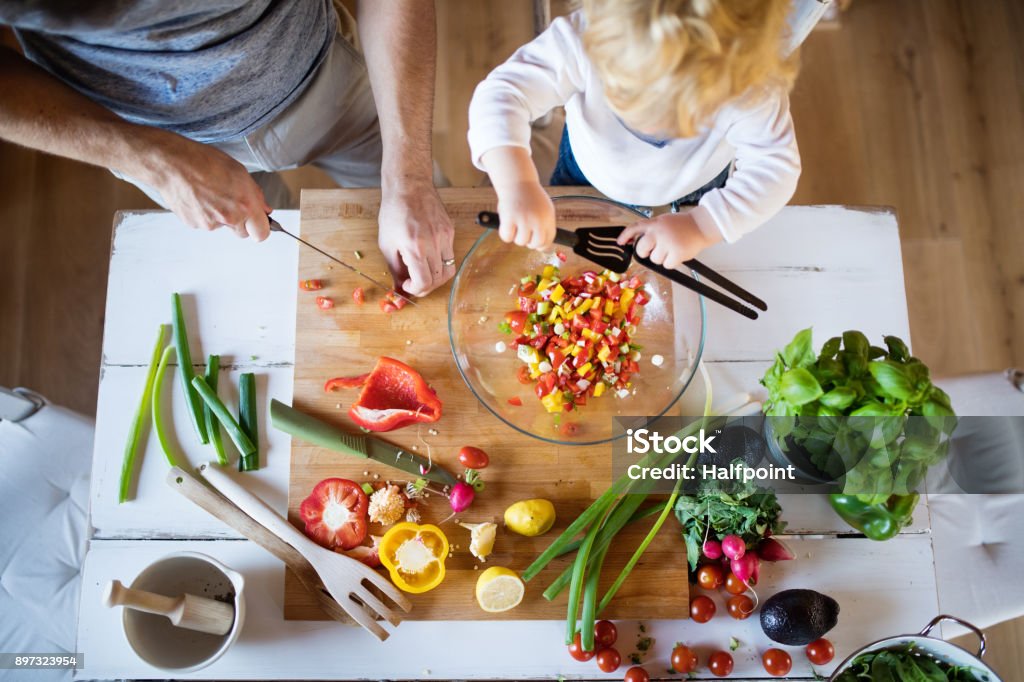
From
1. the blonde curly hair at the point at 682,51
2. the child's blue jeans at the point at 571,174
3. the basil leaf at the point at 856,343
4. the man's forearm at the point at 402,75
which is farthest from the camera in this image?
the child's blue jeans at the point at 571,174

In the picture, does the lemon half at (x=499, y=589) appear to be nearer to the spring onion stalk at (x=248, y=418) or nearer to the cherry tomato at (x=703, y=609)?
the cherry tomato at (x=703, y=609)

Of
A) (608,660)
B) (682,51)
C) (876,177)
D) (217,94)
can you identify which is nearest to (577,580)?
(608,660)

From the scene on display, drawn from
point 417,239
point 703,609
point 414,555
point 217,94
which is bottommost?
point 703,609

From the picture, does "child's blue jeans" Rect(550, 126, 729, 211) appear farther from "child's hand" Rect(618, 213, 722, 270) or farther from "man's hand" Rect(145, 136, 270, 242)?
"man's hand" Rect(145, 136, 270, 242)

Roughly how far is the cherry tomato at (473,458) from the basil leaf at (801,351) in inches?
21.4

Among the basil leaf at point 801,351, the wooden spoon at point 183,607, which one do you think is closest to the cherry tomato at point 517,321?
the basil leaf at point 801,351

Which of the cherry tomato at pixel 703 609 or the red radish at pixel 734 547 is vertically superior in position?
the red radish at pixel 734 547

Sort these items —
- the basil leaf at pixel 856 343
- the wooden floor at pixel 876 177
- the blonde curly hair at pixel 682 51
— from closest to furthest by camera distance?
the blonde curly hair at pixel 682 51, the basil leaf at pixel 856 343, the wooden floor at pixel 876 177

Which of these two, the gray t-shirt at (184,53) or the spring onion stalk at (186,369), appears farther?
the spring onion stalk at (186,369)

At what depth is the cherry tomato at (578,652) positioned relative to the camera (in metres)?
1.13

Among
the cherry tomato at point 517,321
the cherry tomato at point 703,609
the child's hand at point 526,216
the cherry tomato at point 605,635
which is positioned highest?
the child's hand at point 526,216

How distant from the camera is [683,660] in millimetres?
1137

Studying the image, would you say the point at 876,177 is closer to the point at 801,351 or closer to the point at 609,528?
the point at 801,351

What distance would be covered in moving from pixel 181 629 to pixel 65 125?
872 millimetres
